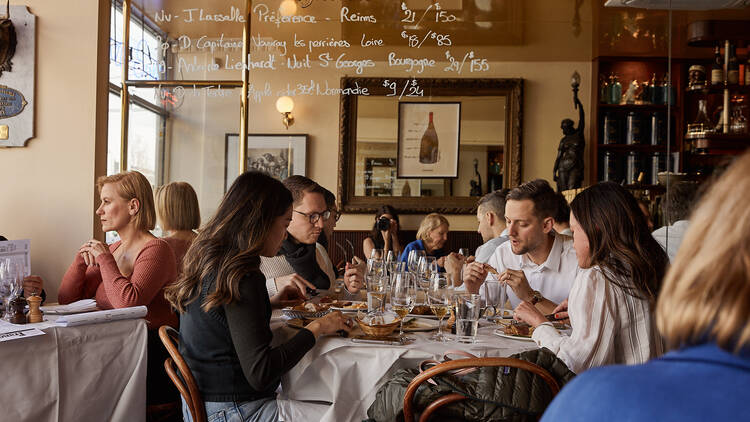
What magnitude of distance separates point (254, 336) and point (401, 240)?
4678mm

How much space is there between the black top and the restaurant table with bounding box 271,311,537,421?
0.08 meters

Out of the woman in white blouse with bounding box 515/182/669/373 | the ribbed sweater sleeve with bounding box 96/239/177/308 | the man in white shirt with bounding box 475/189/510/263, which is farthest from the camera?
the man in white shirt with bounding box 475/189/510/263

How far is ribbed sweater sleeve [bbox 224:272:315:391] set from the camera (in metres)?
1.87

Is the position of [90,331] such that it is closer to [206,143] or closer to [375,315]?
[375,315]

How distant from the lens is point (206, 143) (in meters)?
4.77

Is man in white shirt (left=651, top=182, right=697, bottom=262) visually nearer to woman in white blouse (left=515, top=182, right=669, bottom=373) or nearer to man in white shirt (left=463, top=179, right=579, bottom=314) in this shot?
man in white shirt (left=463, top=179, right=579, bottom=314)

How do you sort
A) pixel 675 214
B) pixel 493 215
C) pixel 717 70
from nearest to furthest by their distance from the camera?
pixel 675 214
pixel 493 215
pixel 717 70

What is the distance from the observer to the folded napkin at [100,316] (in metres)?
2.37

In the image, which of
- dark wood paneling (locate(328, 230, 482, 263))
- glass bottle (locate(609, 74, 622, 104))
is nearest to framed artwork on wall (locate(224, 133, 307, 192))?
dark wood paneling (locate(328, 230, 482, 263))

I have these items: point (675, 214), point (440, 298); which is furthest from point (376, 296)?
point (675, 214)

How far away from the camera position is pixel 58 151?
404 cm

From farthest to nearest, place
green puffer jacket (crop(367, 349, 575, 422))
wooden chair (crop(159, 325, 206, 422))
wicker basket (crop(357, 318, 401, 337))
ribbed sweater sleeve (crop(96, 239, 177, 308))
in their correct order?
1. ribbed sweater sleeve (crop(96, 239, 177, 308))
2. wicker basket (crop(357, 318, 401, 337))
3. wooden chair (crop(159, 325, 206, 422))
4. green puffer jacket (crop(367, 349, 575, 422))

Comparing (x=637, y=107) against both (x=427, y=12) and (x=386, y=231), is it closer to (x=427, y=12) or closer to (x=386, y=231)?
(x=427, y=12)

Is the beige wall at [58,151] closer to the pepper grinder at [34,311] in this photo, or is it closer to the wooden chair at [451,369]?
the pepper grinder at [34,311]
